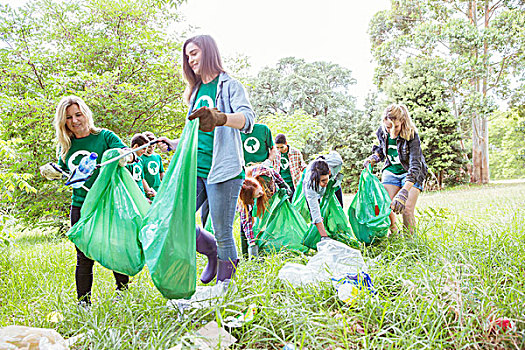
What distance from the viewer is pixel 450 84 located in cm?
1396

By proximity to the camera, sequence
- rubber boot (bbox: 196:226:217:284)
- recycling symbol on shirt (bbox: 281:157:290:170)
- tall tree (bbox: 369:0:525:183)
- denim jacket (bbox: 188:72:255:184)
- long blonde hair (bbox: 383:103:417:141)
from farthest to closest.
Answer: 1. tall tree (bbox: 369:0:525:183)
2. recycling symbol on shirt (bbox: 281:157:290:170)
3. long blonde hair (bbox: 383:103:417:141)
4. rubber boot (bbox: 196:226:217:284)
5. denim jacket (bbox: 188:72:255:184)

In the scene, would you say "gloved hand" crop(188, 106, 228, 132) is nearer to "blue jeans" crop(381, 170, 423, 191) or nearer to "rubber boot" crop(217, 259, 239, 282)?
"rubber boot" crop(217, 259, 239, 282)

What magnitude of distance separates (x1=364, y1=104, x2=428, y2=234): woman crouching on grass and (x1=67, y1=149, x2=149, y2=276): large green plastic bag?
2.04m

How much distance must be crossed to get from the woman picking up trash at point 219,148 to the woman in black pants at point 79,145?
51 cm

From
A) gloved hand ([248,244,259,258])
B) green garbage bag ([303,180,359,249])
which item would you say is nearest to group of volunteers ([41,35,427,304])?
gloved hand ([248,244,259,258])

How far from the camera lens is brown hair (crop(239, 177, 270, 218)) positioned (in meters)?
2.81

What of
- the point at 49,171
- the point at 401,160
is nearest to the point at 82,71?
the point at 49,171

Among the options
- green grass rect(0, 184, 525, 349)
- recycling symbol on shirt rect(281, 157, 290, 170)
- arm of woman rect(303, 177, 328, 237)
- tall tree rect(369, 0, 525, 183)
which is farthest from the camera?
tall tree rect(369, 0, 525, 183)

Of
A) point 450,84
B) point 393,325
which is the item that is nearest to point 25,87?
point 393,325

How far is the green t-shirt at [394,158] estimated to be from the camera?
3.15m

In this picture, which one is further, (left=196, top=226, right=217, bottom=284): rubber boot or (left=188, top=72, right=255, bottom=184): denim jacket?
(left=196, top=226, right=217, bottom=284): rubber boot

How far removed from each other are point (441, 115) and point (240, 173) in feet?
45.8

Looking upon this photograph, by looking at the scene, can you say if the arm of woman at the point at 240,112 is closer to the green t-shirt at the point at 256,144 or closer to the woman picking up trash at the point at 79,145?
the green t-shirt at the point at 256,144

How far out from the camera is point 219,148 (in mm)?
1797
